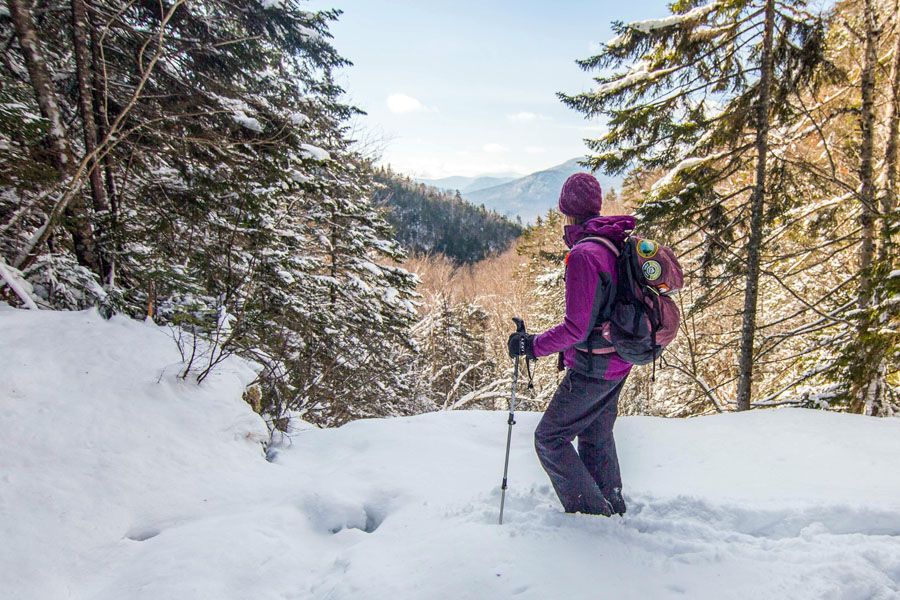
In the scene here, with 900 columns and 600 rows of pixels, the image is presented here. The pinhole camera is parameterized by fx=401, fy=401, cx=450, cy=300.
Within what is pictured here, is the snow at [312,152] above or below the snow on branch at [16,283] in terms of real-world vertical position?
above

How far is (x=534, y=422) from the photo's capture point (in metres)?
4.96

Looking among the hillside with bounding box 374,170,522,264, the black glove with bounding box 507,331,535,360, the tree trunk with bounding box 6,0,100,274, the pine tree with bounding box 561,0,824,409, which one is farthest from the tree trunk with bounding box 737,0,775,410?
the hillside with bounding box 374,170,522,264

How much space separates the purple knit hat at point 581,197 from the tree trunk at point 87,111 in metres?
4.61

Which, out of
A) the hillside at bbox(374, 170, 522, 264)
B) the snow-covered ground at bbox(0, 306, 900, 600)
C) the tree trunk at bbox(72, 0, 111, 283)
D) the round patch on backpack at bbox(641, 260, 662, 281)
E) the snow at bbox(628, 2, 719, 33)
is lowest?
the snow-covered ground at bbox(0, 306, 900, 600)

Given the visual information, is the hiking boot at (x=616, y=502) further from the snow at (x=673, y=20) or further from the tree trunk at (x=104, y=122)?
the snow at (x=673, y=20)

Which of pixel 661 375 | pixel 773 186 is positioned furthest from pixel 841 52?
pixel 661 375

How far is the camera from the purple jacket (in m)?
2.21

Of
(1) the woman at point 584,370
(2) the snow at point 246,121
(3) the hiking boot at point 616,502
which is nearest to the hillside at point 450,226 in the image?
(2) the snow at point 246,121

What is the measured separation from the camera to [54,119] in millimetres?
3992

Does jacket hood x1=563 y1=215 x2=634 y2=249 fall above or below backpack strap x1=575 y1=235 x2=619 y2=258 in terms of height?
above

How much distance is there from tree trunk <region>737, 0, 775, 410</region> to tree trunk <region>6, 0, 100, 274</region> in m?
8.65

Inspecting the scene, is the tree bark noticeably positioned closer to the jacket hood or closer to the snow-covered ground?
the snow-covered ground

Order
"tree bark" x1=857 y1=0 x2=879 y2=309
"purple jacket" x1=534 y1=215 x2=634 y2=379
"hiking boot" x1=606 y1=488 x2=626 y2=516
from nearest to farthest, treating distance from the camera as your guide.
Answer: "purple jacket" x1=534 y1=215 x2=634 y2=379 < "hiking boot" x1=606 y1=488 x2=626 y2=516 < "tree bark" x1=857 y1=0 x2=879 y2=309

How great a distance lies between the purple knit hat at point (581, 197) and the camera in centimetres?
252
